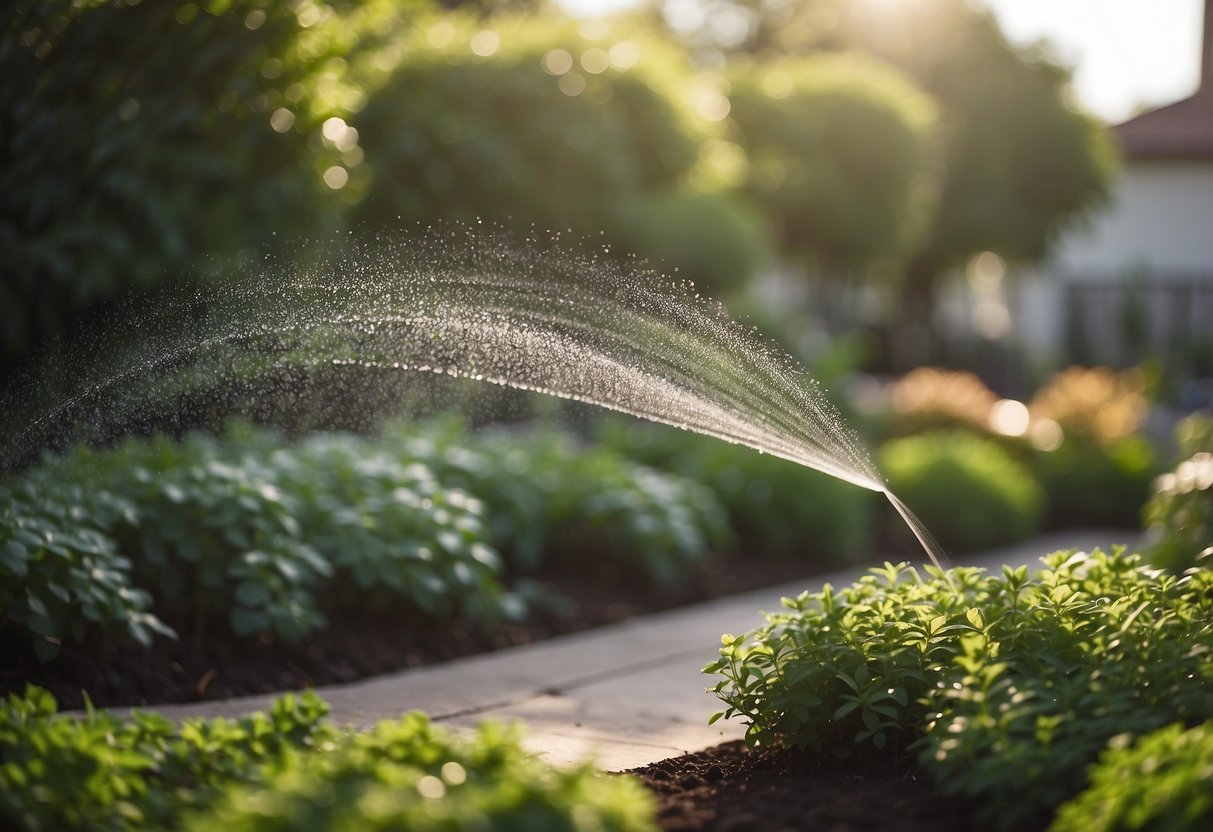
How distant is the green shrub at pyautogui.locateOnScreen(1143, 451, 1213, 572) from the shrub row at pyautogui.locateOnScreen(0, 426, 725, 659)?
215 cm

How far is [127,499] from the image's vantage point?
15.3 feet

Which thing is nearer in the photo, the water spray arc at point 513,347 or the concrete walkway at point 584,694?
the concrete walkway at point 584,694

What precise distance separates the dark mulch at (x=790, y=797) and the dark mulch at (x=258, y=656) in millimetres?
1698

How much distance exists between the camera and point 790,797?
3.02 m

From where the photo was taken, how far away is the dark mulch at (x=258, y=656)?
4.25m

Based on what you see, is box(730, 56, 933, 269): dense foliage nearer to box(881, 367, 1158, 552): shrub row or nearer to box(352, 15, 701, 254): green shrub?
box(881, 367, 1158, 552): shrub row

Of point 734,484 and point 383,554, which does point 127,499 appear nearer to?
point 383,554

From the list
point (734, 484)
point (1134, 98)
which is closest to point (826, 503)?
point (734, 484)

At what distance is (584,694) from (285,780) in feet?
8.36

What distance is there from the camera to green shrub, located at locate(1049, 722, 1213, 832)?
89.0 inches

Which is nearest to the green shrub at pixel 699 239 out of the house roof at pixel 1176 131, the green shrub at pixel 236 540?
the green shrub at pixel 236 540

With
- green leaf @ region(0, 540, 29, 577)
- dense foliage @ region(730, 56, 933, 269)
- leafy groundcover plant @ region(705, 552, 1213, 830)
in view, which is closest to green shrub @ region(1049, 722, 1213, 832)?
leafy groundcover plant @ region(705, 552, 1213, 830)

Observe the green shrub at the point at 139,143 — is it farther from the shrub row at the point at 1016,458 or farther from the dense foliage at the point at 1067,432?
the dense foliage at the point at 1067,432

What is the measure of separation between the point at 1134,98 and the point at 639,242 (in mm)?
81094
